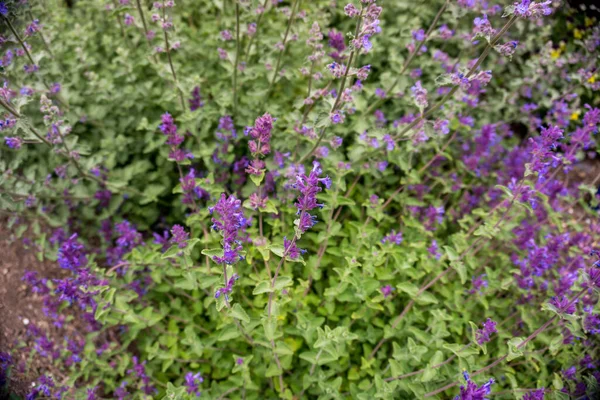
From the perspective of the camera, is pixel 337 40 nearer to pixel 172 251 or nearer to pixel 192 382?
Answer: pixel 172 251

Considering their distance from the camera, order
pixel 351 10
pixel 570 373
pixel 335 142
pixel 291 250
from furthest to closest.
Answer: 1. pixel 335 142
2. pixel 570 373
3. pixel 351 10
4. pixel 291 250

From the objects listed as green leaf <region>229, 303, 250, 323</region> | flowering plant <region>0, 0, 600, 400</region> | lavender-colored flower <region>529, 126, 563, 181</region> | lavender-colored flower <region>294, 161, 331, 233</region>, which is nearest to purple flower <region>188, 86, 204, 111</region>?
flowering plant <region>0, 0, 600, 400</region>

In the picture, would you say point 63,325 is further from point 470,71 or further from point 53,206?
point 470,71

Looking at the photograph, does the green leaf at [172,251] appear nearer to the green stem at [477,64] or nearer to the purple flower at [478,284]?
the green stem at [477,64]

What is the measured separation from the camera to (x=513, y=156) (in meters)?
5.35

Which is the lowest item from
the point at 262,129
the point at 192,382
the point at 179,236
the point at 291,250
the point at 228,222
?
the point at 192,382

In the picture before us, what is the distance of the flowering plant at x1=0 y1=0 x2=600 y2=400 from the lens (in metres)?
3.31

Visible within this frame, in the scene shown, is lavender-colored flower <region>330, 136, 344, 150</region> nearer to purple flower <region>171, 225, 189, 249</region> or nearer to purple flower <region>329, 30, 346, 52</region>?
purple flower <region>329, 30, 346, 52</region>

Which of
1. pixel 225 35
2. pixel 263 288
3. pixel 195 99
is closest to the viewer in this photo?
pixel 263 288

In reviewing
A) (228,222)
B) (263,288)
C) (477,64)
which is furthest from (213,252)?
(477,64)

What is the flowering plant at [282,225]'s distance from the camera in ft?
10.9

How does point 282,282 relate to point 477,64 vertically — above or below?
below

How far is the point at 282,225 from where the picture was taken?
408cm

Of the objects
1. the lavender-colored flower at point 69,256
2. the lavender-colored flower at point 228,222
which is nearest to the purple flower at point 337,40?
the lavender-colored flower at point 228,222
